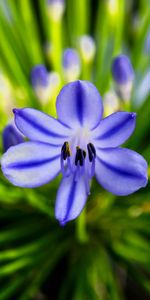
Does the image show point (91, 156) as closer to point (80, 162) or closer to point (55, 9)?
point (80, 162)

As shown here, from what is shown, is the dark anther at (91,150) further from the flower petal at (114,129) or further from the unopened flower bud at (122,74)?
the unopened flower bud at (122,74)

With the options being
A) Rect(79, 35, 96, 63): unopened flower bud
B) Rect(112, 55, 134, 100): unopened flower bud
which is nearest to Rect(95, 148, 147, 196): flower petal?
Rect(112, 55, 134, 100): unopened flower bud

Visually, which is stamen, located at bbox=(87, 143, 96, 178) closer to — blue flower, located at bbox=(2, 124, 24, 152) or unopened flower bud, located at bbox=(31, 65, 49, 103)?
blue flower, located at bbox=(2, 124, 24, 152)

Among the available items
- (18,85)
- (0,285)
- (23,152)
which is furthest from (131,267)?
(18,85)

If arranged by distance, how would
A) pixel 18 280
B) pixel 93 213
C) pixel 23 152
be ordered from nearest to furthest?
pixel 23 152
pixel 18 280
pixel 93 213

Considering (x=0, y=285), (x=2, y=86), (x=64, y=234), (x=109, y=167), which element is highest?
(x=2, y=86)

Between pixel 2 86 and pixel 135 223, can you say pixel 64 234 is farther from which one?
pixel 2 86

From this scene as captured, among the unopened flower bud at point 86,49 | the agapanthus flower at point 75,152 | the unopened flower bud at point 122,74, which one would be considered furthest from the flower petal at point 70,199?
the unopened flower bud at point 86,49

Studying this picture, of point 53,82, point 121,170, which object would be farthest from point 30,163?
point 53,82
